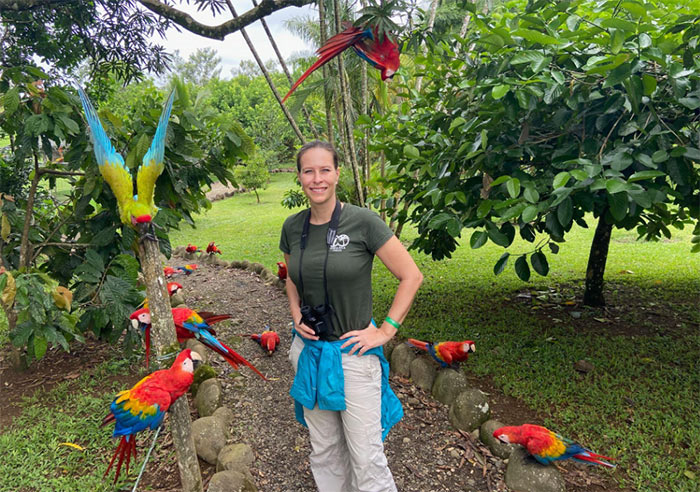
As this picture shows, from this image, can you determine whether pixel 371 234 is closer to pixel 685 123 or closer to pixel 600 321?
pixel 685 123

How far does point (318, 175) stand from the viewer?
1.78m

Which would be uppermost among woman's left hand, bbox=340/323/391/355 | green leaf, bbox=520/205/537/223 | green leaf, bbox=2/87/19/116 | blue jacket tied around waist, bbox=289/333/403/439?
green leaf, bbox=2/87/19/116

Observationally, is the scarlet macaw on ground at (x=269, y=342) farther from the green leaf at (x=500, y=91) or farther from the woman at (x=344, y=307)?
the green leaf at (x=500, y=91)

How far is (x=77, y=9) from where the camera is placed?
3643mm

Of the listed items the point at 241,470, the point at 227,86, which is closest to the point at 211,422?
the point at 241,470

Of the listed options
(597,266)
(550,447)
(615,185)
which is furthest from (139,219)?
(597,266)

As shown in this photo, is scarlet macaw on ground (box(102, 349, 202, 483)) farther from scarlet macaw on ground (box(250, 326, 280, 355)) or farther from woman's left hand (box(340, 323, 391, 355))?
scarlet macaw on ground (box(250, 326, 280, 355))

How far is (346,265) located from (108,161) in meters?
1.02

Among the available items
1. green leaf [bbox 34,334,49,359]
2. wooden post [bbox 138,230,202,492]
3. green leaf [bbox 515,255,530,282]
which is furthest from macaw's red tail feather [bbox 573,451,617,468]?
green leaf [bbox 34,334,49,359]

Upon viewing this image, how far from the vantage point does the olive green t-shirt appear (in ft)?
5.88

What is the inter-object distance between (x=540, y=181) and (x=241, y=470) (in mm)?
2317

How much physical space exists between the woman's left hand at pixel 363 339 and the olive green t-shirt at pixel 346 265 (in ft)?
0.16

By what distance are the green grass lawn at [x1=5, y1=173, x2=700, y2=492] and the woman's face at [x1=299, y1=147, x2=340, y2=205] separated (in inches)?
82.3

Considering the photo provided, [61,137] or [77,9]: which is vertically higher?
[77,9]
